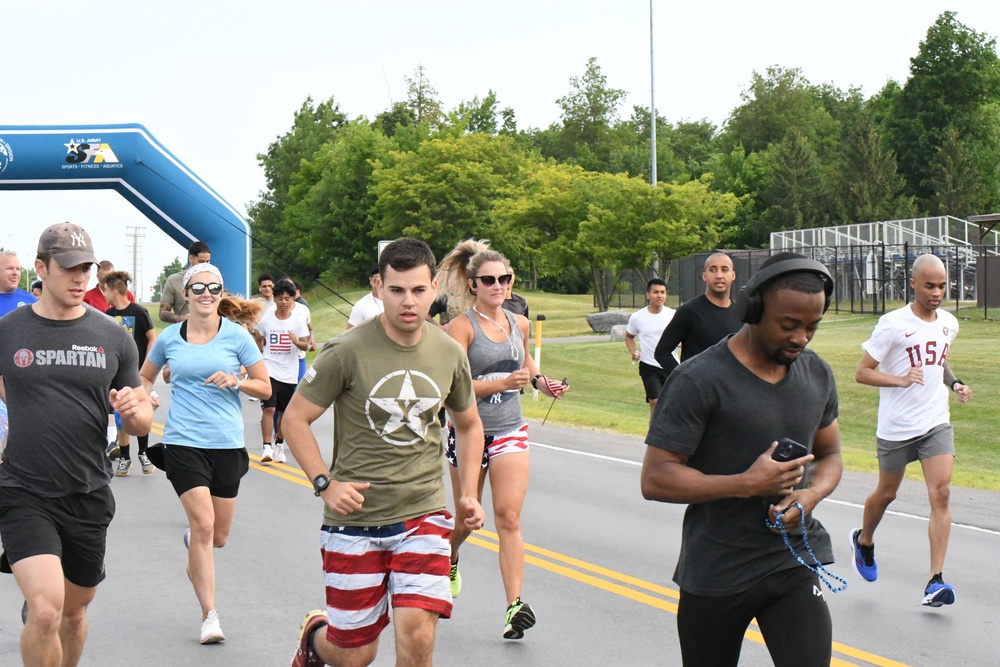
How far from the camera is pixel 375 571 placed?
5.09 metres

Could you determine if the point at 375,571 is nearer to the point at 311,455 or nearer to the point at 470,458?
the point at 311,455

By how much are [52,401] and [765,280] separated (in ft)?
9.91

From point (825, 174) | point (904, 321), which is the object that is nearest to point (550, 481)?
point (904, 321)

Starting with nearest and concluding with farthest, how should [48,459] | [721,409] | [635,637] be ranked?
[721,409] → [48,459] → [635,637]

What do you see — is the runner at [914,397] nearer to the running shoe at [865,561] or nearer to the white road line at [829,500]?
the running shoe at [865,561]

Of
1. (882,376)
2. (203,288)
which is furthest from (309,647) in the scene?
(882,376)

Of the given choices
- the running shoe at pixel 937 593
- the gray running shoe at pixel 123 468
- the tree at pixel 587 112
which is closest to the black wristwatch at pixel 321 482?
the running shoe at pixel 937 593

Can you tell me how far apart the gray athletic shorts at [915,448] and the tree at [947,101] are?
82.1 metres

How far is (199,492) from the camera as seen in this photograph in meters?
7.22

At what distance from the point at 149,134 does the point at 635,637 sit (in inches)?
869

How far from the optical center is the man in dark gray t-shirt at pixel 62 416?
529 centimetres

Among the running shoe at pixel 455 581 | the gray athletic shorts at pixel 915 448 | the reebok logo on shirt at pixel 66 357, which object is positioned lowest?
the running shoe at pixel 455 581

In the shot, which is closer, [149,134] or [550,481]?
[550,481]

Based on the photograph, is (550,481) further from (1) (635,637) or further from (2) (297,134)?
(2) (297,134)
